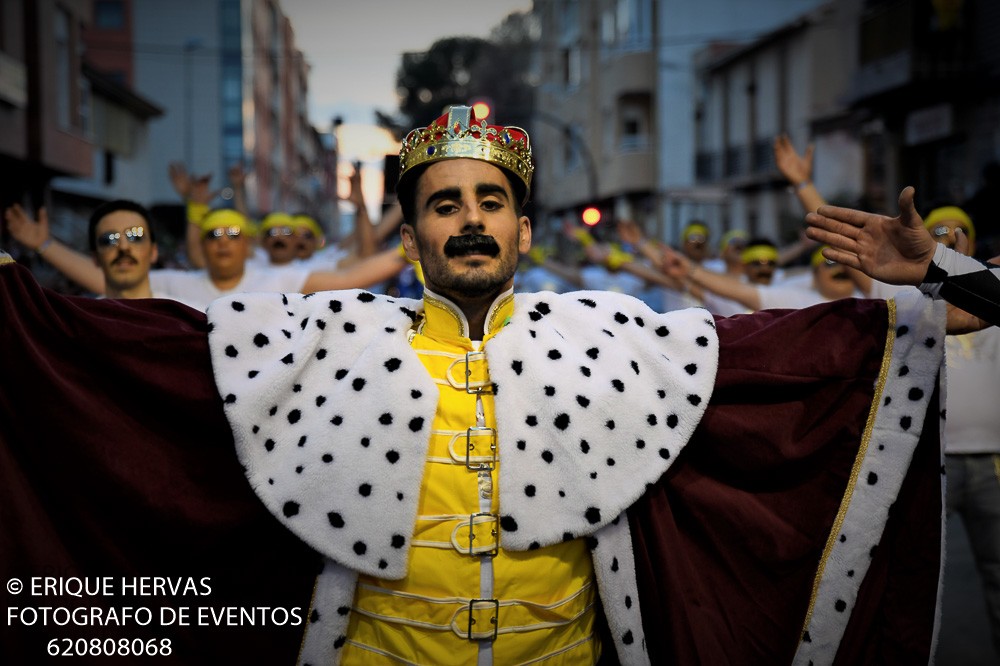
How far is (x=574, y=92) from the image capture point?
4131 cm

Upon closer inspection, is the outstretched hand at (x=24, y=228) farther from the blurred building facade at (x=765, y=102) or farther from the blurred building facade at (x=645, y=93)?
the blurred building facade at (x=645, y=93)

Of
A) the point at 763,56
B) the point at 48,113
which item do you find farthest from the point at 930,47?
the point at 48,113

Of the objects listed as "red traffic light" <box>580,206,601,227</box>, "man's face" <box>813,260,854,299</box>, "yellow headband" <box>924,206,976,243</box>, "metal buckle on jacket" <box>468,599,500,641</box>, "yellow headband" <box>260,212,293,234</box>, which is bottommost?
"metal buckle on jacket" <box>468,599,500,641</box>

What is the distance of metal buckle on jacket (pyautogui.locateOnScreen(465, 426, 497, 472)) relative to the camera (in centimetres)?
272

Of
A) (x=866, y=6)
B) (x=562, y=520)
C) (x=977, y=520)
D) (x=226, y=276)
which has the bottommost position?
(x=977, y=520)

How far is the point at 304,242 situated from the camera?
827 cm

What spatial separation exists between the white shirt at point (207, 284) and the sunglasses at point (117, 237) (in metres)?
0.68

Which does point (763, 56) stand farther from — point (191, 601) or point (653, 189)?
point (191, 601)

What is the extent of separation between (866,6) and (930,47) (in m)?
3.49

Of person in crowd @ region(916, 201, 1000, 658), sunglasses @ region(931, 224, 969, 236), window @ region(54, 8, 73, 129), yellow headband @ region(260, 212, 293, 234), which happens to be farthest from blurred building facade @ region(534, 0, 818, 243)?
person in crowd @ region(916, 201, 1000, 658)

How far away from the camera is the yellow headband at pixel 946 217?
16.0 ft

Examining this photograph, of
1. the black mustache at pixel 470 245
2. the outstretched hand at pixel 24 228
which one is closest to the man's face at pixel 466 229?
the black mustache at pixel 470 245

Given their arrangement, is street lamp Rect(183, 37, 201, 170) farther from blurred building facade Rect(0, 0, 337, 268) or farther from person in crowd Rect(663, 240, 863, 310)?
person in crowd Rect(663, 240, 863, 310)

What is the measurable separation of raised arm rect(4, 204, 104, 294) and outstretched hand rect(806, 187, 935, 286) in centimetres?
416
